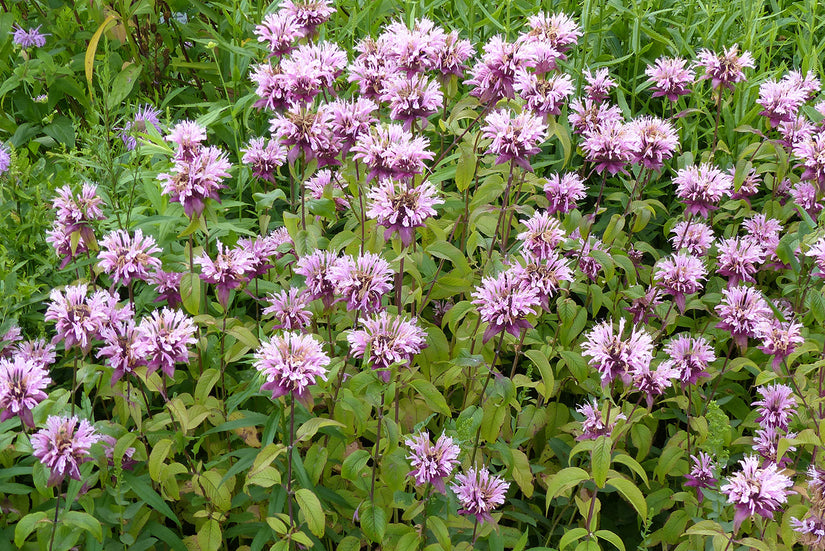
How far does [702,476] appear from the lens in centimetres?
232

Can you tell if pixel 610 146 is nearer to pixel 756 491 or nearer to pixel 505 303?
pixel 505 303

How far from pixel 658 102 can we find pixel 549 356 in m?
1.86

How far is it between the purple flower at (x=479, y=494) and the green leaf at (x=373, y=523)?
0.21 meters

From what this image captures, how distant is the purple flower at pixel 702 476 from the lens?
2.30 metres

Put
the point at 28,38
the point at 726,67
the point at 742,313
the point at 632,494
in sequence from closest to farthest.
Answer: the point at 632,494, the point at 742,313, the point at 726,67, the point at 28,38

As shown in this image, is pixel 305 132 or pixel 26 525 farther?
pixel 305 132

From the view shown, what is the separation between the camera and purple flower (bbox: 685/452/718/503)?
90.4 inches

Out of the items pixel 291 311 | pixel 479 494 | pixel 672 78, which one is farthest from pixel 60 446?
pixel 672 78

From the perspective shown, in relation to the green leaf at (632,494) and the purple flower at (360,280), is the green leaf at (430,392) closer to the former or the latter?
the purple flower at (360,280)

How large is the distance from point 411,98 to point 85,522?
4.53 ft

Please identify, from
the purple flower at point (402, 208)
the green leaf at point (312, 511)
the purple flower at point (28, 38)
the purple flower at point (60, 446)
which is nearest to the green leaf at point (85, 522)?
the purple flower at point (60, 446)

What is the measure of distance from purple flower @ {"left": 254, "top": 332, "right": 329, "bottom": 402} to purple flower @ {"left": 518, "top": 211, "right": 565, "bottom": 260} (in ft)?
2.28

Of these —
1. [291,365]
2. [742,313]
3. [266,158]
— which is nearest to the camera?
[291,365]

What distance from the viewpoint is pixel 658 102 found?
3.74m
